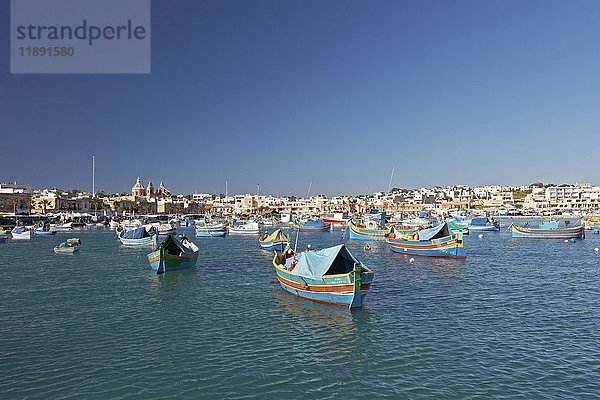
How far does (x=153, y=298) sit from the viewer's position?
24.7 m

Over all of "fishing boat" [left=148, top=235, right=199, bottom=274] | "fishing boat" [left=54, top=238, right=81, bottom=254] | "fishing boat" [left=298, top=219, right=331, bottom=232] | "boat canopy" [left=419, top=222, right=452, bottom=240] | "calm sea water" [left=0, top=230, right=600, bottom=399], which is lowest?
"fishing boat" [left=298, top=219, right=331, bottom=232]

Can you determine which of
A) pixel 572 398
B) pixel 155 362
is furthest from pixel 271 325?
pixel 572 398

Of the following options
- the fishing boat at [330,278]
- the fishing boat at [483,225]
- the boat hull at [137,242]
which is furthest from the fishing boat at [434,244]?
the fishing boat at [483,225]

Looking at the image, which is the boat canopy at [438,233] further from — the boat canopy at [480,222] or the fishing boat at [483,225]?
the boat canopy at [480,222]

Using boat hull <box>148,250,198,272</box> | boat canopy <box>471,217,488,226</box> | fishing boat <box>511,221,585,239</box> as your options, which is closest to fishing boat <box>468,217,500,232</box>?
boat canopy <box>471,217,488,226</box>

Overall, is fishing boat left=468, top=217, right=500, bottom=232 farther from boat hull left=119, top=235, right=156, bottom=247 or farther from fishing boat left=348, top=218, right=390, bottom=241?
boat hull left=119, top=235, right=156, bottom=247

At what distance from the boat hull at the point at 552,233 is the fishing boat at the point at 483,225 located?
20944 mm

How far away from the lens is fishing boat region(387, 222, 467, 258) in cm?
4278

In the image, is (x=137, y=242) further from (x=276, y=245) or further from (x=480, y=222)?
(x=480, y=222)

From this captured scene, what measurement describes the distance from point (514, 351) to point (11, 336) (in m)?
18.6

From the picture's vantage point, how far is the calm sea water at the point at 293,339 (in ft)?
41.3

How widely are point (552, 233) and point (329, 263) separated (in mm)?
59378

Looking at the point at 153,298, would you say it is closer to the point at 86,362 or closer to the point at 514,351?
the point at 86,362

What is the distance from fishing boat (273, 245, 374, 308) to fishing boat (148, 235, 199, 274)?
11928 mm
